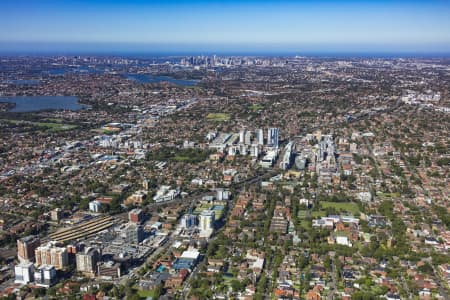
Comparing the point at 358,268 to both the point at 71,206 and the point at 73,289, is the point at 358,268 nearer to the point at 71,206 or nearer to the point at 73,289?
the point at 73,289

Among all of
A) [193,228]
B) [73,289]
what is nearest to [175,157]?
[193,228]

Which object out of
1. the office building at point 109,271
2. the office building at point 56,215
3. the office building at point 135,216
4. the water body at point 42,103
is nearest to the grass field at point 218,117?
the water body at point 42,103

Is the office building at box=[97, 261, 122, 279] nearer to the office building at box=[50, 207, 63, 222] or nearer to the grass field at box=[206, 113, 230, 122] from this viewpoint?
the office building at box=[50, 207, 63, 222]

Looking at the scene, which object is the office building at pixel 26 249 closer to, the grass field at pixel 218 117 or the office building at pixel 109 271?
the office building at pixel 109 271

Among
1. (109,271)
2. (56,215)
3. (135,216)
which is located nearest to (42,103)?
(56,215)

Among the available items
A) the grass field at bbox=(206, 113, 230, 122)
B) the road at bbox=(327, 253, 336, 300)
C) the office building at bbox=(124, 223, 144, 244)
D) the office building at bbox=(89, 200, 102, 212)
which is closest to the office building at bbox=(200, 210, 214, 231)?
the office building at bbox=(124, 223, 144, 244)
